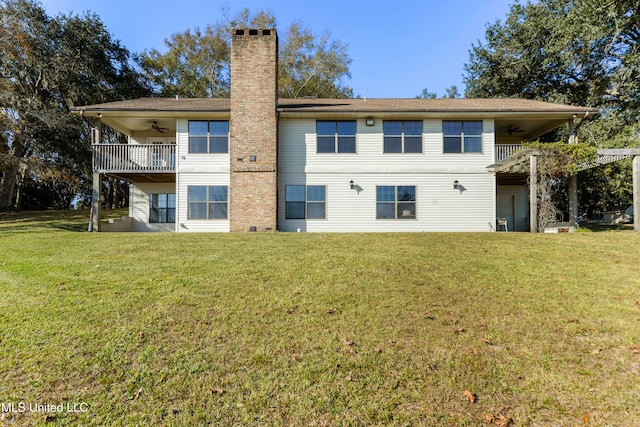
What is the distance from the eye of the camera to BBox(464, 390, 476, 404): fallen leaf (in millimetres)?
2954

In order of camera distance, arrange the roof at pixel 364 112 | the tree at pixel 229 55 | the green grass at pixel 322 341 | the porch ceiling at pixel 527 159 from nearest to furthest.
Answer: the green grass at pixel 322 341, the porch ceiling at pixel 527 159, the roof at pixel 364 112, the tree at pixel 229 55

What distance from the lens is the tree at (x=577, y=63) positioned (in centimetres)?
1856

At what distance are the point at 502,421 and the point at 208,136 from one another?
13.4m

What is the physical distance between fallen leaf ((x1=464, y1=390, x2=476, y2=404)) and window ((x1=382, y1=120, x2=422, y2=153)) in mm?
11557

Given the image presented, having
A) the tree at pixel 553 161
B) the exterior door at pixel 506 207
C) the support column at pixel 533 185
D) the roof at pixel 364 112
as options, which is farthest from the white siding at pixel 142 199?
the exterior door at pixel 506 207

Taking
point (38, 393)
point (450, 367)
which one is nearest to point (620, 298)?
point (450, 367)

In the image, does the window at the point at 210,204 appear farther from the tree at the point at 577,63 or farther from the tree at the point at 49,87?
the tree at the point at 577,63

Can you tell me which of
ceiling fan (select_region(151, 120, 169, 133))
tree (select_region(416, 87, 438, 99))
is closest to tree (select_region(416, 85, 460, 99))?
tree (select_region(416, 87, 438, 99))

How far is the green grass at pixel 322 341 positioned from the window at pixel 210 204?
6.61 m

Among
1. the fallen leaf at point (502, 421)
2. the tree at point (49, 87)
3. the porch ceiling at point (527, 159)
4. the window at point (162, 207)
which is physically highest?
the tree at point (49, 87)

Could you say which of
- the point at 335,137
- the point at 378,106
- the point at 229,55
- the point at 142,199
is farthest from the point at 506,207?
the point at 229,55

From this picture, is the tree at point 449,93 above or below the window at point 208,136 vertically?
above

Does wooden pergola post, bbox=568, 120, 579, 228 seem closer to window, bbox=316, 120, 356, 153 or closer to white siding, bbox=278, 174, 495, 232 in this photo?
white siding, bbox=278, 174, 495, 232

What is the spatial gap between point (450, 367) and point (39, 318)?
4873 mm
